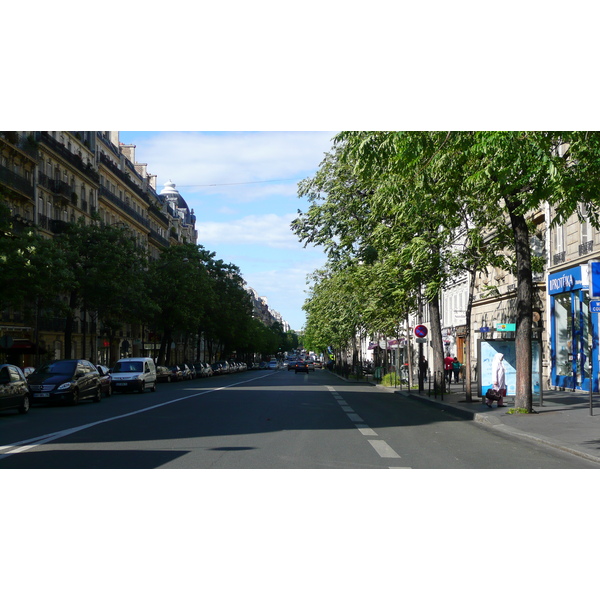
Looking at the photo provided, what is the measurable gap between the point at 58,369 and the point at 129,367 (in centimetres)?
1166

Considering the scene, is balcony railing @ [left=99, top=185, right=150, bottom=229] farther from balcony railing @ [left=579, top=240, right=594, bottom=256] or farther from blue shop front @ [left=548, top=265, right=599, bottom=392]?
balcony railing @ [left=579, top=240, right=594, bottom=256]

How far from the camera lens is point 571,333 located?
1220 inches

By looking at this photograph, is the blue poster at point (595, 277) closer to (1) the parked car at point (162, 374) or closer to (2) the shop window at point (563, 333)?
(2) the shop window at point (563, 333)

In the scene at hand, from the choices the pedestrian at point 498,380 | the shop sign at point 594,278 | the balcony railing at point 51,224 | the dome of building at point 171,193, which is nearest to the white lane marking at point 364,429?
the shop sign at point 594,278

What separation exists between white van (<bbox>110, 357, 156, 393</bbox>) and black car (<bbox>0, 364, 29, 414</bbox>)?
1417 centimetres

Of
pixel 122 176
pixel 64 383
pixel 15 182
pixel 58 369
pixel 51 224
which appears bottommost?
pixel 64 383

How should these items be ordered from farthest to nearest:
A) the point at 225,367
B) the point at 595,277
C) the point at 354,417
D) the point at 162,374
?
the point at 225,367, the point at 162,374, the point at 354,417, the point at 595,277

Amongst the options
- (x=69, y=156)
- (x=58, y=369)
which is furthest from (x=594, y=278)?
(x=69, y=156)

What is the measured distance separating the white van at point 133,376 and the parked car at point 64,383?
8515mm

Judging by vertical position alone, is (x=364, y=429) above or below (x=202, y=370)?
above

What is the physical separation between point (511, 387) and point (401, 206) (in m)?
10.7

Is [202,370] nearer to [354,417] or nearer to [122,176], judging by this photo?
[122,176]

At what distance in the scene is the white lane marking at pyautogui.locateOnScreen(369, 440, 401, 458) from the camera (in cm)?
1188

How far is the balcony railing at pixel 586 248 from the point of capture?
2798 cm
